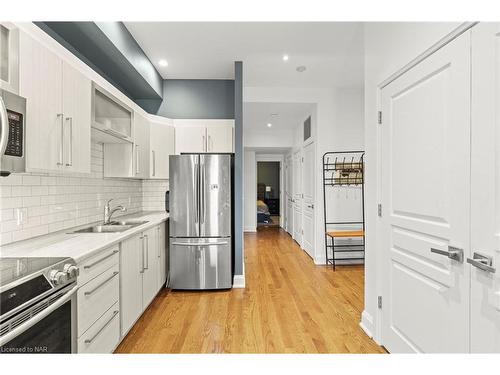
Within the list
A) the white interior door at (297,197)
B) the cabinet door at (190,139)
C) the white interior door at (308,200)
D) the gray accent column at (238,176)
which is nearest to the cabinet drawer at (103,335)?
the gray accent column at (238,176)

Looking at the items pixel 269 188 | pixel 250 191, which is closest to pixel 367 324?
pixel 250 191

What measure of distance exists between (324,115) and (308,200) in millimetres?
1583

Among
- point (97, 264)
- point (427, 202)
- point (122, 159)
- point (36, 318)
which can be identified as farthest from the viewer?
point (122, 159)

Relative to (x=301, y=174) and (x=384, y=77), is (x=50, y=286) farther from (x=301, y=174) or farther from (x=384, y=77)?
(x=301, y=174)

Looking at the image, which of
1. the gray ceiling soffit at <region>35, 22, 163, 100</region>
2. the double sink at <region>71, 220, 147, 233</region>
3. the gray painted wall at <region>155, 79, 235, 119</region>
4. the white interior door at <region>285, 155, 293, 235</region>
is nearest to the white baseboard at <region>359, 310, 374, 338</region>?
the double sink at <region>71, 220, 147, 233</region>

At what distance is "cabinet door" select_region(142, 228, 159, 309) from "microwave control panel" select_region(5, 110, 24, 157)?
4.36 ft

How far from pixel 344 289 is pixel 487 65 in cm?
275

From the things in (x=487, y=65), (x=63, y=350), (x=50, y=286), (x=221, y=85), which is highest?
(x=221, y=85)

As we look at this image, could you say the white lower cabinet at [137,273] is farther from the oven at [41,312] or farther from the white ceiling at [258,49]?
the white ceiling at [258,49]

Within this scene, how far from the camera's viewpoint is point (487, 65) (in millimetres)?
1148

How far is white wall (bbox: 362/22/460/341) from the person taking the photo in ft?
5.84

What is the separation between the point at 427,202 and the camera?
5.00 feet

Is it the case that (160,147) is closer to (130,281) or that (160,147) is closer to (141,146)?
(141,146)
